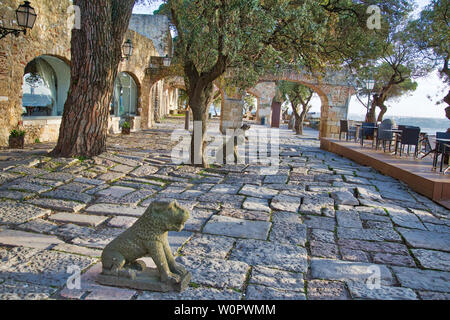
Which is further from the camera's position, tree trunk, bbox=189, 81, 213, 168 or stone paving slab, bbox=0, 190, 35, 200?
tree trunk, bbox=189, 81, 213, 168

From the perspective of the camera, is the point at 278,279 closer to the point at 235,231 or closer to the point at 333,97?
the point at 235,231

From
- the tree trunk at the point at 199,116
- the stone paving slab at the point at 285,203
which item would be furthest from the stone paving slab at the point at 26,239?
the tree trunk at the point at 199,116

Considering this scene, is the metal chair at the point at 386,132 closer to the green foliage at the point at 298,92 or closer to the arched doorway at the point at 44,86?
the arched doorway at the point at 44,86

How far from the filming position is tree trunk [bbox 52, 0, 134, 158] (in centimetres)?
680

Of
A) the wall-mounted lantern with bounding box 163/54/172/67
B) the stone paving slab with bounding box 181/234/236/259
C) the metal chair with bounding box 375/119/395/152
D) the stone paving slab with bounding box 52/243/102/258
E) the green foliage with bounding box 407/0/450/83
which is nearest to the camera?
the stone paving slab with bounding box 52/243/102/258

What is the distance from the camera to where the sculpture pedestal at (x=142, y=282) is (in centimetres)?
251

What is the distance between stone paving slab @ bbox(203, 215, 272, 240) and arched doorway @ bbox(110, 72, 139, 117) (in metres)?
12.0

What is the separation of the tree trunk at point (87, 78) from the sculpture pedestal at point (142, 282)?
4797 mm

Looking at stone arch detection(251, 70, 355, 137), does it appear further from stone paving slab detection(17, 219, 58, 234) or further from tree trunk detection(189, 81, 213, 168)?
stone paving slab detection(17, 219, 58, 234)

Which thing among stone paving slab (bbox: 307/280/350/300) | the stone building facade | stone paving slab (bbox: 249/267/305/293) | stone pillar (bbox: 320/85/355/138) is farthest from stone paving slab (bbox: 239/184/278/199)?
stone pillar (bbox: 320/85/355/138)

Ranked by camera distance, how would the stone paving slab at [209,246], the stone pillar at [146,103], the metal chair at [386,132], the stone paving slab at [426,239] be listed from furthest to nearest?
1. the stone pillar at [146,103]
2. the metal chair at [386,132]
3. the stone paving slab at [426,239]
4. the stone paving slab at [209,246]

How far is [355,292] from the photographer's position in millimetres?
2719
